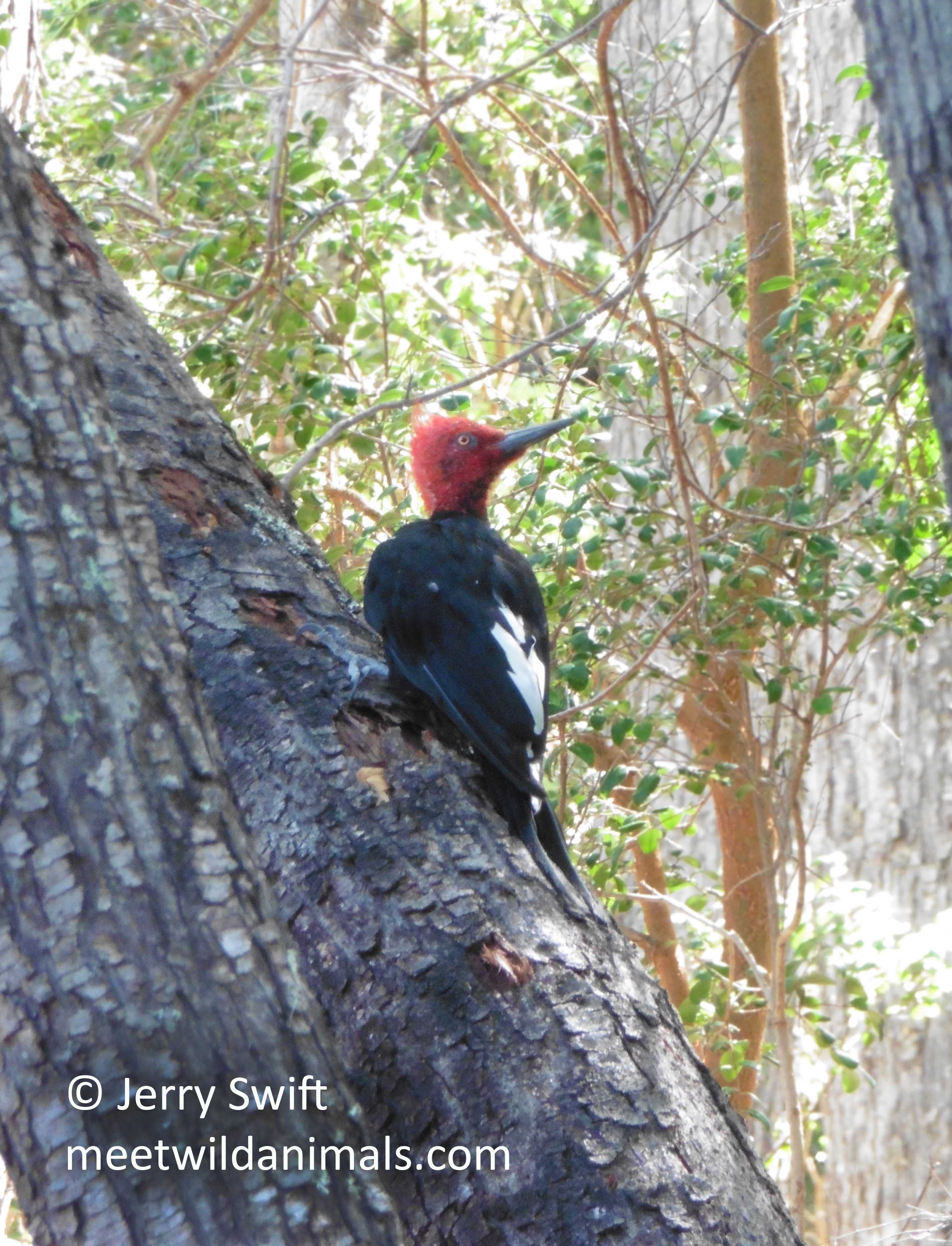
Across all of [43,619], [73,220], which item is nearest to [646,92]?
[73,220]

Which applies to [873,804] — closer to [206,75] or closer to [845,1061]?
[845,1061]

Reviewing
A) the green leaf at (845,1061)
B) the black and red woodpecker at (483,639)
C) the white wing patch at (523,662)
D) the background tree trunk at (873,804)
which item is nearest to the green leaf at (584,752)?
the black and red woodpecker at (483,639)

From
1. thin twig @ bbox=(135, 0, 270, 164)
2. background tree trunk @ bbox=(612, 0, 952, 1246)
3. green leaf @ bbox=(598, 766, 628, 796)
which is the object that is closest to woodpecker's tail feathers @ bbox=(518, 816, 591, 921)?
green leaf @ bbox=(598, 766, 628, 796)

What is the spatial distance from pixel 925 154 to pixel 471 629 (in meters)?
1.52

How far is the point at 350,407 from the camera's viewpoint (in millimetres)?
3363

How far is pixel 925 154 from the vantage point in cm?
107

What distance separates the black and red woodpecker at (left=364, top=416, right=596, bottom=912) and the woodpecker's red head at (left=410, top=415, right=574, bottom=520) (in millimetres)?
29

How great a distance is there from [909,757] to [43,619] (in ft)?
20.5

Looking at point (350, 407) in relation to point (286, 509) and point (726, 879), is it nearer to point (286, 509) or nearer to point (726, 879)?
point (286, 509)

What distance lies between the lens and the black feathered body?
2068 mm

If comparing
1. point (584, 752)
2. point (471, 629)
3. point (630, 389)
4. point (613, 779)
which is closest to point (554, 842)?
point (471, 629)

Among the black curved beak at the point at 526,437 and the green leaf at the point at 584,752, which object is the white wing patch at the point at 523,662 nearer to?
the green leaf at the point at 584,752

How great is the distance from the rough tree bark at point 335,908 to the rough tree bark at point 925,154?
76 cm

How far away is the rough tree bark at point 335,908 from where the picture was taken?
1.00 metres
